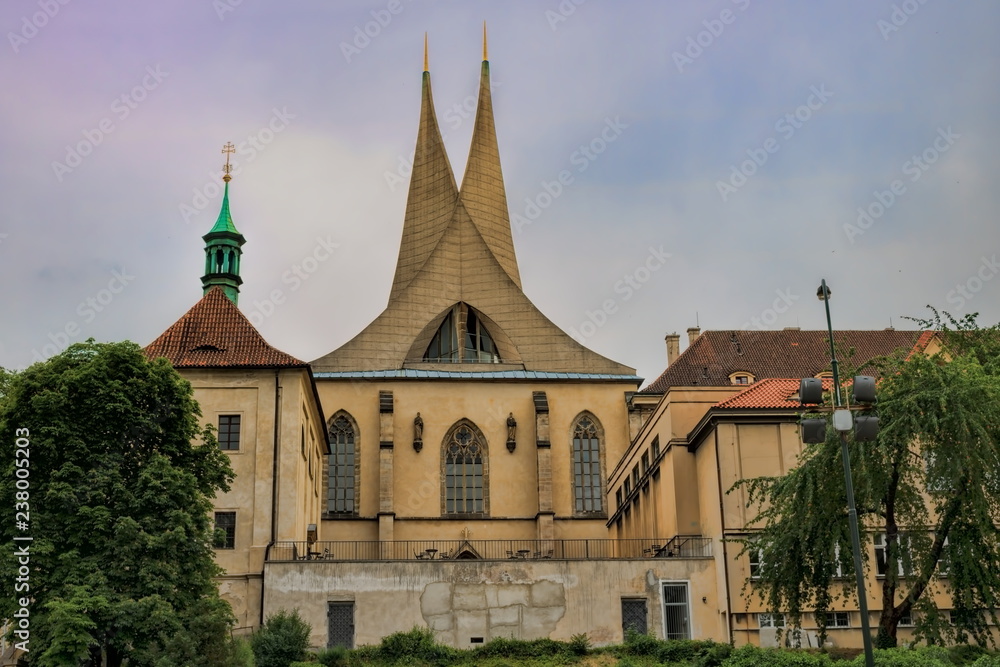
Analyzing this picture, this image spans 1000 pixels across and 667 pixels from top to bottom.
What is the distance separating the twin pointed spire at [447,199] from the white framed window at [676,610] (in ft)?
87.9

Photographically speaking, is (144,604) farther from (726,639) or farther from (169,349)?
(726,639)

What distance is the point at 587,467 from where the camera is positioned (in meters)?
53.1

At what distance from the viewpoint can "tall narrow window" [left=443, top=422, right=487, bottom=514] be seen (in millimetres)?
52281

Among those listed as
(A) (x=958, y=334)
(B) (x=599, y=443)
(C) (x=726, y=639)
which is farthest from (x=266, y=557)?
(B) (x=599, y=443)

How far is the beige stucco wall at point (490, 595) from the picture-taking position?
3269 cm

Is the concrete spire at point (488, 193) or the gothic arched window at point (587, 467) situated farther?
the concrete spire at point (488, 193)

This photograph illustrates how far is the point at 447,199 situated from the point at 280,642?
34974 millimetres

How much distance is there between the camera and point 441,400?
53375 millimetres

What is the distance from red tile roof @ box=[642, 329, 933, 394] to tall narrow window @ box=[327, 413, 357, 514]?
12.5 meters

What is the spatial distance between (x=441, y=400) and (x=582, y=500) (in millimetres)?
7109

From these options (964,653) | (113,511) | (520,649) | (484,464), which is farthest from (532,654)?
(484,464)

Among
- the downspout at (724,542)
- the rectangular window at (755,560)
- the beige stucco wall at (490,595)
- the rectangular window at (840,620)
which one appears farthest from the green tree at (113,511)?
the rectangular window at (840,620)

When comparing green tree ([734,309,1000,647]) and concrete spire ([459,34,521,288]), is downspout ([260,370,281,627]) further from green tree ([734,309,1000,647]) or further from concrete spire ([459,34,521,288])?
concrete spire ([459,34,521,288])

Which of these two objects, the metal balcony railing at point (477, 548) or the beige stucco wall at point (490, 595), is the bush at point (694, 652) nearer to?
the beige stucco wall at point (490, 595)
